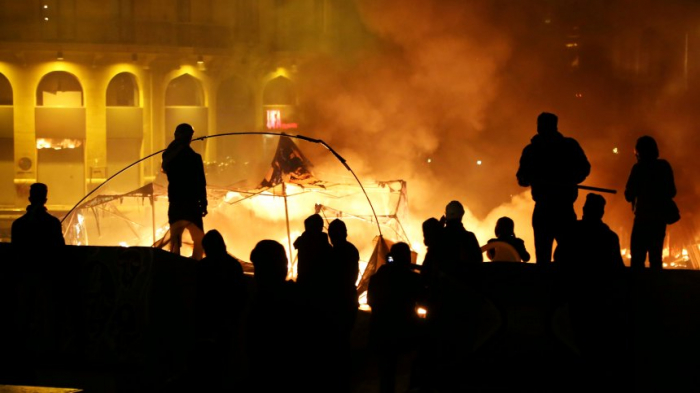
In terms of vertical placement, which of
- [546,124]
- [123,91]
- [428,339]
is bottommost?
[428,339]

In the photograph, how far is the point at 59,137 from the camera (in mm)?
36438

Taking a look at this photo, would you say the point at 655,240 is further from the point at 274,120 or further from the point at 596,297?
the point at 274,120

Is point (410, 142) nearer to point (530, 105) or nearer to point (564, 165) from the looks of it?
point (530, 105)

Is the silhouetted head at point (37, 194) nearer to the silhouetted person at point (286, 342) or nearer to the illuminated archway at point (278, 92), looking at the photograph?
the silhouetted person at point (286, 342)

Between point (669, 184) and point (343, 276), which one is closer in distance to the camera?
point (343, 276)

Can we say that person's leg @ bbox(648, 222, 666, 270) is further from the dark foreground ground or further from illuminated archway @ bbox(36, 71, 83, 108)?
illuminated archway @ bbox(36, 71, 83, 108)

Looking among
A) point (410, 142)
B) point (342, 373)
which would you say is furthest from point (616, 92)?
point (342, 373)

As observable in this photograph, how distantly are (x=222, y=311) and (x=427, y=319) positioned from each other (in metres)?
1.49

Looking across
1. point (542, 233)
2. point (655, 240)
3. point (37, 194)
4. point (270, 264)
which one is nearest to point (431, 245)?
point (542, 233)

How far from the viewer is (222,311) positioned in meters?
7.55

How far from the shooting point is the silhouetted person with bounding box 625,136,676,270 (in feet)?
31.8

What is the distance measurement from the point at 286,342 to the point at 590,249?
279 centimetres

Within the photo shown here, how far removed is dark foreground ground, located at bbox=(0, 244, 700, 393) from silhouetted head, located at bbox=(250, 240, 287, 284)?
7.83 feet

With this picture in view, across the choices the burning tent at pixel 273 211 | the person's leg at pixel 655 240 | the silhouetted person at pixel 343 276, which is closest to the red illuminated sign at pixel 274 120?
the burning tent at pixel 273 211
